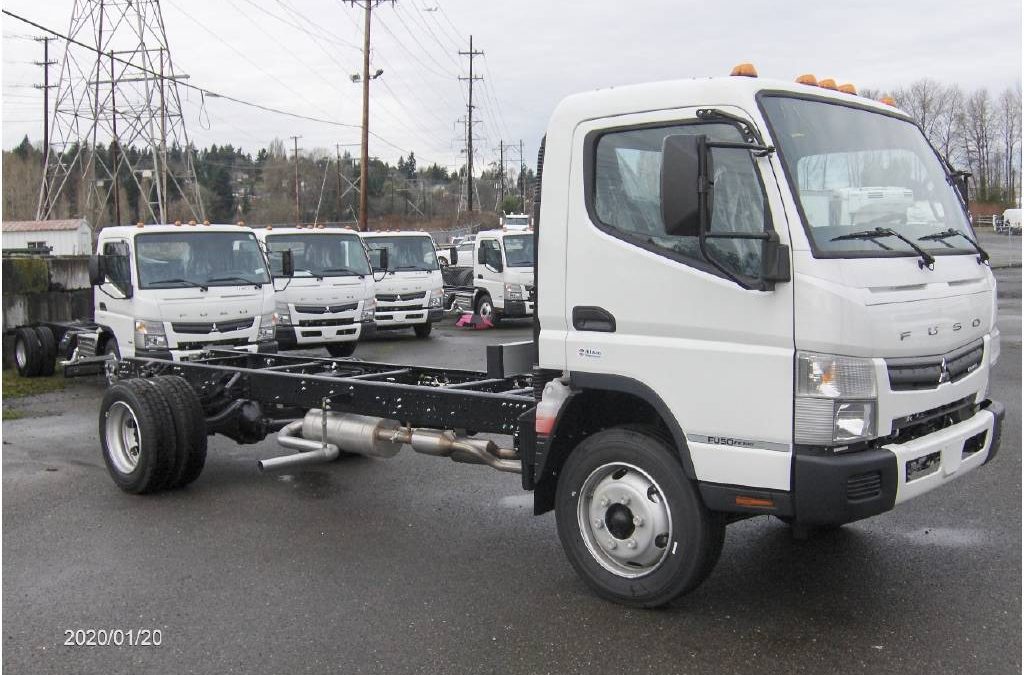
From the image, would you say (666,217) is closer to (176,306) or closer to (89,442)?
(89,442)

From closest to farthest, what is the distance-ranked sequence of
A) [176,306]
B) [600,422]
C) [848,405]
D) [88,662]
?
1. [848,405]
2. [88,662]
3. [600,422]
4. [176,306]

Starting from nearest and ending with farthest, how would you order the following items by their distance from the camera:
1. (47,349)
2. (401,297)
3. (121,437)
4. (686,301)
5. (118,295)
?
1. (686,301)
2. (121,437)
3. (118,295)
4. (47,349)
5. (401,297)

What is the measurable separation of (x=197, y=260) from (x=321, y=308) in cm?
378

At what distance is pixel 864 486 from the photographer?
432cm

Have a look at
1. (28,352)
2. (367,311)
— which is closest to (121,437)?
(28,352)

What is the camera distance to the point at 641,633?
4711 mm

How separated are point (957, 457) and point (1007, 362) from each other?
10.5 meters

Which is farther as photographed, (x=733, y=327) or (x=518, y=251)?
(x=518, y=251)

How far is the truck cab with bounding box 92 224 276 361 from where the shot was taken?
471 inches

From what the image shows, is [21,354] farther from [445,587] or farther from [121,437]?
[445,587]

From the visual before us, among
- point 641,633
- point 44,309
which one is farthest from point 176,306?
point 641,633

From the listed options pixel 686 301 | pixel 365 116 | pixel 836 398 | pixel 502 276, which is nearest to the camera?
pixel 836 398

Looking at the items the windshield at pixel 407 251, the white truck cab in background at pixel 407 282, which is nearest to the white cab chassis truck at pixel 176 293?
the white truck cab in background at pixel 407 282

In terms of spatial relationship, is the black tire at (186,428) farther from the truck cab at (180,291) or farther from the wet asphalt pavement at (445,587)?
the truck cab at (180,291)
